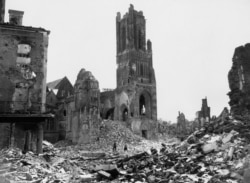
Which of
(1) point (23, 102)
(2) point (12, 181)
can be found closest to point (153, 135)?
(1) point (23, 102)

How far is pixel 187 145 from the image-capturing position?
15586 mm

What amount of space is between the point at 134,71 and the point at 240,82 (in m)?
48.5

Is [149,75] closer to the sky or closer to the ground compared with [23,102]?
closer to the sky

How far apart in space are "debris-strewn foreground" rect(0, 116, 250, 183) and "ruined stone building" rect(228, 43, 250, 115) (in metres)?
1.13

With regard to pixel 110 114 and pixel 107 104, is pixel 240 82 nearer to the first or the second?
pixel 107 104

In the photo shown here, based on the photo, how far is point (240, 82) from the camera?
1664 cm

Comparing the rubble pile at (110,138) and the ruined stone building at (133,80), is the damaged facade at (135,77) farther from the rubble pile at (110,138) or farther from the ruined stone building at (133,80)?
the rubble pile at (110,138)

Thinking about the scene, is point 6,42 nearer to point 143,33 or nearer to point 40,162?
point 40,162

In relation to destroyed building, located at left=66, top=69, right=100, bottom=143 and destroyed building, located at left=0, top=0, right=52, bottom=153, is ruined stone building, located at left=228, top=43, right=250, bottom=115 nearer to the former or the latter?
destroyed building, located at left=0, top=0, right=52, bottom=153

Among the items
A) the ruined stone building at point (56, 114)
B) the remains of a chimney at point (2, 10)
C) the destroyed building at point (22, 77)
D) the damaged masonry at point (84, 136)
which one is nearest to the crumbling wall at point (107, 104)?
the ruined stone building at point (56, 114)

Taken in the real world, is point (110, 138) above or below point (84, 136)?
below

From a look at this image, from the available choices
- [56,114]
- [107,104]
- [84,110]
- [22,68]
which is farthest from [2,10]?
[107,104]

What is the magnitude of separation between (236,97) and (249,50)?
8.19ft

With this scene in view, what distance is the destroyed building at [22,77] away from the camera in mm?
22406
